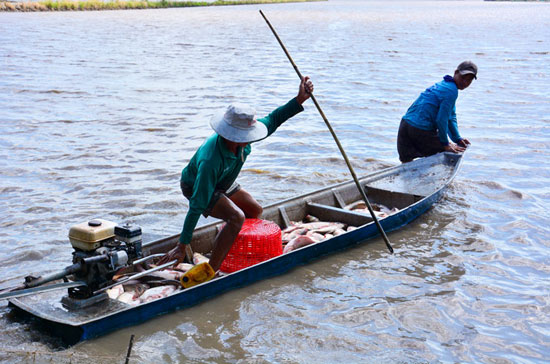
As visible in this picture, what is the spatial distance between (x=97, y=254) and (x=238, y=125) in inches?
61.4

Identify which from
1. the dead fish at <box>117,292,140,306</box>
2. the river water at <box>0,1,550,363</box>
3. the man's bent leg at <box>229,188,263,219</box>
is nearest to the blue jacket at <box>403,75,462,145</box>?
the river water at <box>0,1,550,363</box>

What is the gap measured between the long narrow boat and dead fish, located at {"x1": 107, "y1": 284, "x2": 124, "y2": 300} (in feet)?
0.96

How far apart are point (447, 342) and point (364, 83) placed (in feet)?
46.0

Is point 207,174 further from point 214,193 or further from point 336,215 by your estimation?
point 336,215

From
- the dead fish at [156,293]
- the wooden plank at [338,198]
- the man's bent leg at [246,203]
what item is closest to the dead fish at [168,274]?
the dead fish at [156,293]

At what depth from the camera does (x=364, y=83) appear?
59.7 ft

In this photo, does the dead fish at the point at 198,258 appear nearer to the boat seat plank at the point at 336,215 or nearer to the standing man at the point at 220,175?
the standing man at the point at 220,175

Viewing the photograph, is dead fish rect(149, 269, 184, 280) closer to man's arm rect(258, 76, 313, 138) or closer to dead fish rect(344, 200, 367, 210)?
man's arm rect(258, 76, 313, 138)

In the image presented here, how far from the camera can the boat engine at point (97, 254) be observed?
4332 mm

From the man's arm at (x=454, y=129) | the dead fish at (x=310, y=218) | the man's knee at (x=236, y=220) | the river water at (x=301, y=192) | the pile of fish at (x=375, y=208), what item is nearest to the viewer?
the river water at (x=301, y=192)

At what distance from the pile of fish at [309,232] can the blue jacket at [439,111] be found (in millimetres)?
2255

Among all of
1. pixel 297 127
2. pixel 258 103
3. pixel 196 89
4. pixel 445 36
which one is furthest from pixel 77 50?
pixel 445 36

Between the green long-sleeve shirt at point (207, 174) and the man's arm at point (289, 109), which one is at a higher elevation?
the man's arm at point (289, 109)

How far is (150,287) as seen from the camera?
207 inches
